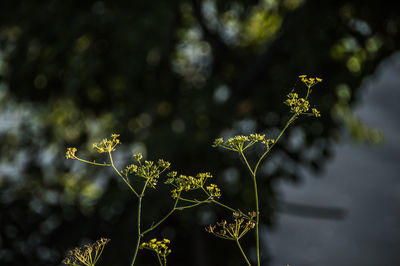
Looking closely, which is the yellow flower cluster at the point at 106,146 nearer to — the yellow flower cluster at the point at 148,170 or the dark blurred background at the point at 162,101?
the yellow flower cluster at the point at 148,170

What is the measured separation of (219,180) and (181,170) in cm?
36

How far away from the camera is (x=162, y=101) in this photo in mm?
5684

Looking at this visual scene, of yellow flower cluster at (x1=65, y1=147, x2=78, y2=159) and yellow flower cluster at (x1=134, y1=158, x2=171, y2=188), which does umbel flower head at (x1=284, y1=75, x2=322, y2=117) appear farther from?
yellow flower cluster at (x1=65, y1=147, x2=78, y2=159)

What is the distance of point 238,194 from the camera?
4719 millimetres

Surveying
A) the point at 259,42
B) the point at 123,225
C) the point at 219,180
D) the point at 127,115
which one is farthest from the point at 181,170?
the point at 259,42

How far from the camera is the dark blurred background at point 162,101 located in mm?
4590

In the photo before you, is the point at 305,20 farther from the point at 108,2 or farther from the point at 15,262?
the point at 15,262

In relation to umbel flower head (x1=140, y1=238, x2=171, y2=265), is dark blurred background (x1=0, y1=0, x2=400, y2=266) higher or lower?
higher

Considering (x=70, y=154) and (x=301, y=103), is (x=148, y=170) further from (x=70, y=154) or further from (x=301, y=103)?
(x=301, y=103)

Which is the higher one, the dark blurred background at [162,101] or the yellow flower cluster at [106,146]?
the dark blurred background at [162,101]

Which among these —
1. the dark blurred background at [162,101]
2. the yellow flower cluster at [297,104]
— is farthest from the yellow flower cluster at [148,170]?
the dark blurred background at [162,101]

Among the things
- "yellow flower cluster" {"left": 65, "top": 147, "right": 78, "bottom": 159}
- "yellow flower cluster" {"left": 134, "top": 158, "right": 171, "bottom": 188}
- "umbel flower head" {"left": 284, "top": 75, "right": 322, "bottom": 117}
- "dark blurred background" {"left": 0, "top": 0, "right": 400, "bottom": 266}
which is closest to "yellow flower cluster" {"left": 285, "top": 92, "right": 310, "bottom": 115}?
"umbel flower head" {"left": 284, "top": 75, "right": 322, "bottom": 117}

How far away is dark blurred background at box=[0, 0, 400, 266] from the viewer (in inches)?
181

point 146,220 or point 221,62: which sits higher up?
point 221,62
